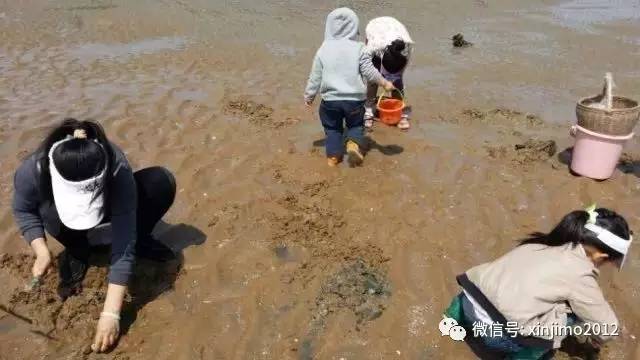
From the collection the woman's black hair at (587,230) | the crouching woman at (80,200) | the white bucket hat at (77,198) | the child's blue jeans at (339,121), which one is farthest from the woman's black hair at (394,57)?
the white bucket hat at (77,198)

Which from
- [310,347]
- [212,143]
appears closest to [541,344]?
[310,347]

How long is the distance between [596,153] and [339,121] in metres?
2.21

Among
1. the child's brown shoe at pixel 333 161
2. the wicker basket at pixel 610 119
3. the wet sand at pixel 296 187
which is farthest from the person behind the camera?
the child's brown shoe at pixel 333 161

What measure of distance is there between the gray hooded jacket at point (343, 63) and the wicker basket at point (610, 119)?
1.72 m

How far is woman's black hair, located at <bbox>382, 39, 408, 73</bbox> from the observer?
5.34 meters

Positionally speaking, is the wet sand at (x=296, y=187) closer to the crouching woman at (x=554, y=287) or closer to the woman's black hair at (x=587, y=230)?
the crouching woman at (x=554, y=287)

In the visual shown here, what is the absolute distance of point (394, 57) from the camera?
5406mm

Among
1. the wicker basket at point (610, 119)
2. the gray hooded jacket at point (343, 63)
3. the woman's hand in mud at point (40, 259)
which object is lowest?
the woman's hand in mud at point (40, 259)

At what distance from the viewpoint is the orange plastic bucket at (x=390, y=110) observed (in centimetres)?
527

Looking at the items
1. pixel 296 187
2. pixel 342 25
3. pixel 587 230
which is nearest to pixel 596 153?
pixel 587 230

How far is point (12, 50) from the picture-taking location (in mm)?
8219

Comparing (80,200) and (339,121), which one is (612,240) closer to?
(80,200)

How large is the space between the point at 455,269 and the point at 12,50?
8065 mm

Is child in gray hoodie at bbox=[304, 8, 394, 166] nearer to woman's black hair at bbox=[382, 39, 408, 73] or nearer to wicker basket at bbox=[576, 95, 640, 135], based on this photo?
woman's black hair at bbox=[382, 39, 408, 73]
